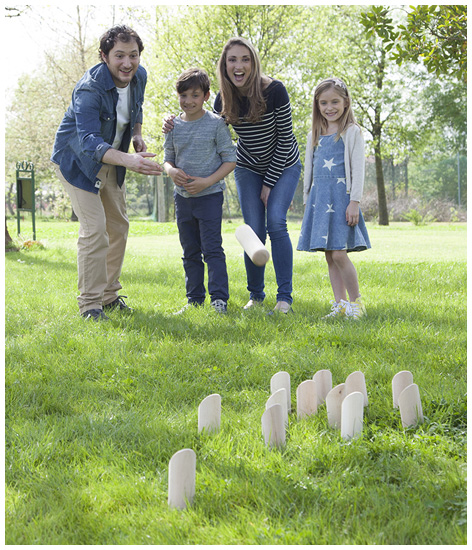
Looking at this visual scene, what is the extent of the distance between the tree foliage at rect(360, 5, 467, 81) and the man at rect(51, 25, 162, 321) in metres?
2.19

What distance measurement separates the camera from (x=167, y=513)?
74.7 inches

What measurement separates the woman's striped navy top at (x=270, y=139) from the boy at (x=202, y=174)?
16cm

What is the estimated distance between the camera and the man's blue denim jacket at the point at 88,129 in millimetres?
4508

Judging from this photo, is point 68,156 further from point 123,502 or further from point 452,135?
point 452,135

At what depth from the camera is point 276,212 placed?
486 centimetres

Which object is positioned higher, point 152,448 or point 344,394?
point 344,394

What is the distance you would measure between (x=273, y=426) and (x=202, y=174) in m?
2.98

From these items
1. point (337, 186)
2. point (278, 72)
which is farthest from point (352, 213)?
point (278, 72)

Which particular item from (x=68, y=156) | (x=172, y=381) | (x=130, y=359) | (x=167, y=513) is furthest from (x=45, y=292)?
(x=167, y=513)

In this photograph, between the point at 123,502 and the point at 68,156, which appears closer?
the point at 123,502

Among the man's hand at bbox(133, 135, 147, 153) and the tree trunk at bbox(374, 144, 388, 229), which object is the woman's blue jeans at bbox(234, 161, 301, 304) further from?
the tree trunk at bbox(374, 144, 388, 229)

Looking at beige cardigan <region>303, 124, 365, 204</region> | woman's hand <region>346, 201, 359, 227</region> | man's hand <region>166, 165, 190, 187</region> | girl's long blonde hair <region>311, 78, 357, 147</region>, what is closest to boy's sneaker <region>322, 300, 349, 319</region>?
woman's hand <region>346, 201, 359, 227</region>

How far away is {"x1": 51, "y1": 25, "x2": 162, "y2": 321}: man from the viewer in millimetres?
4492

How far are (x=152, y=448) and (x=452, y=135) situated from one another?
119 feet
